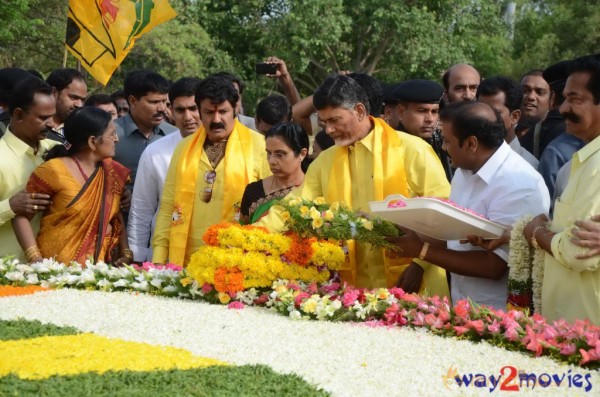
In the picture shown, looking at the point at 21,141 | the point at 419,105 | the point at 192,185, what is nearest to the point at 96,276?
the point at 192,185

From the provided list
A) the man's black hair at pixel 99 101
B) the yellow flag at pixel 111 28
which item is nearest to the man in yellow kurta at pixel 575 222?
the man's black hair at pixel 99 101

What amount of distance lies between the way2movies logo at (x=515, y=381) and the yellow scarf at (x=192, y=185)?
9.17 feet

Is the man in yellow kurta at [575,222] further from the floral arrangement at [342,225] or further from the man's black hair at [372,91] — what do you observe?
the man's black hair at [372,91]

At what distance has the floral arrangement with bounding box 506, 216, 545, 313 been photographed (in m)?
4.45

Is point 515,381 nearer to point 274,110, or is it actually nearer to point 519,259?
point 519,259

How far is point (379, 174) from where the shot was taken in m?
5.30

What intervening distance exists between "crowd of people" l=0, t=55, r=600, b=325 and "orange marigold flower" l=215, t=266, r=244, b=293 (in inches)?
17.8

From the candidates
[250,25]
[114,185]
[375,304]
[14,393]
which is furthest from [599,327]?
[250,25]

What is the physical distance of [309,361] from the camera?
13.0 ft

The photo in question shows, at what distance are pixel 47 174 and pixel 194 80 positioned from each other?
4.96 ft

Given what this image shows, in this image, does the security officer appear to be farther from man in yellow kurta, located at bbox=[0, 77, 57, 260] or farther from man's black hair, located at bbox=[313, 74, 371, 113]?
man in yellow kurta, located at bbox=[0, 77, 57, 260]

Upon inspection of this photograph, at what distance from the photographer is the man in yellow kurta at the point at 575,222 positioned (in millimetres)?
4027

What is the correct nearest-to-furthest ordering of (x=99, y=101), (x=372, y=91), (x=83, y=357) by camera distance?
1. (x=83, y=357)
2. (x=372, y=91)
3. (x=99, y=101)

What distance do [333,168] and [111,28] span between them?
4.55 m
